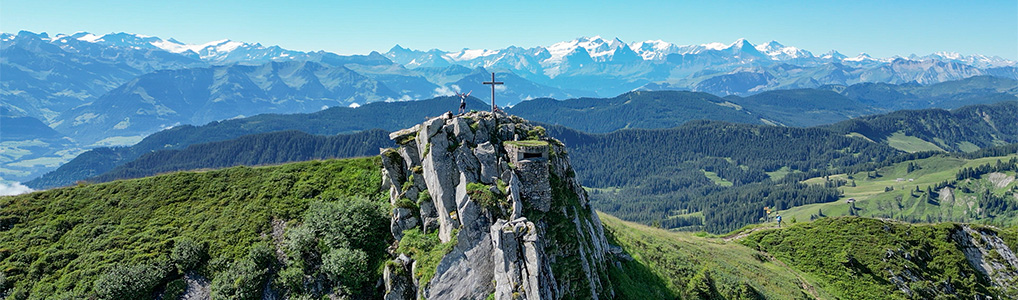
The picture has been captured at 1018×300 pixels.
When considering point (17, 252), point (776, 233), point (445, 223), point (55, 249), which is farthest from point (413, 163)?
A: point (776, 233)

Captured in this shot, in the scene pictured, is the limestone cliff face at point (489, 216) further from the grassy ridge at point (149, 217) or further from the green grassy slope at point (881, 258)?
the green grassy slope at point (881, 258)

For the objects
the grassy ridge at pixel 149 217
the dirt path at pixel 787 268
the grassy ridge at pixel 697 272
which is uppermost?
the grassy ridge at pixel 149 217

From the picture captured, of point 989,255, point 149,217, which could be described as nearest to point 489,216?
point 149,217

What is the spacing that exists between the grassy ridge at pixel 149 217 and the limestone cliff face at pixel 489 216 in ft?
21.7

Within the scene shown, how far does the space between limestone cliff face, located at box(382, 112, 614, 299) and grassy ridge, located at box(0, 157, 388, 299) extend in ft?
21.7

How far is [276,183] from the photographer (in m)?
45.8

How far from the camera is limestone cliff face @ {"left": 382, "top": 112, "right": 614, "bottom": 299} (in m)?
30.9

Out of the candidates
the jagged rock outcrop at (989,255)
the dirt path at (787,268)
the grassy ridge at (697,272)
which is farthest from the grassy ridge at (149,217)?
the jagged rock outcrop at (989,255)

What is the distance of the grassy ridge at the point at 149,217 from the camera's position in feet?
119

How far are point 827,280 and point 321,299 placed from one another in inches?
2611

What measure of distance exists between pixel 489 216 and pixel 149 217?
1372 inches

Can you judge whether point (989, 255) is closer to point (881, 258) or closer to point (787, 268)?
point (881, 258)

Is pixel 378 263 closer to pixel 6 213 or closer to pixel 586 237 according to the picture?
pixel 586 237

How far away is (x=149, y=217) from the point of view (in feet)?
141
